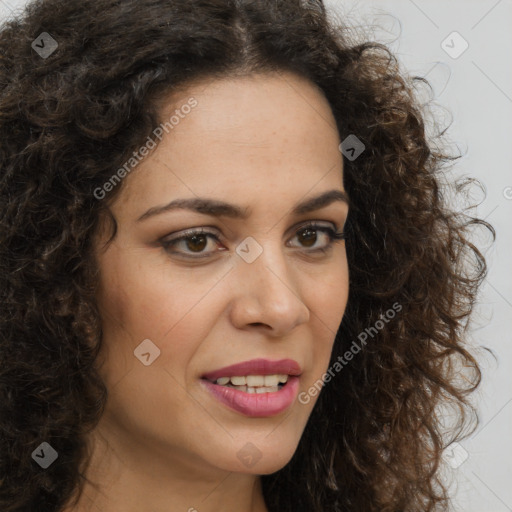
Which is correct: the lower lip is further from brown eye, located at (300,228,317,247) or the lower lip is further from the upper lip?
brown eye, located at (300,228,317,247)

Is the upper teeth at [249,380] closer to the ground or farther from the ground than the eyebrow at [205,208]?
closer to the ground

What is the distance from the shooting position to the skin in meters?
1.91

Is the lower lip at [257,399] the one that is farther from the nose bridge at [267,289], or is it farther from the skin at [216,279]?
the nose bridge at [267,289]

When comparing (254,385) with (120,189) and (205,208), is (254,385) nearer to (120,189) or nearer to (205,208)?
(205,208)

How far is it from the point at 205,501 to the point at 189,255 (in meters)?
0.56

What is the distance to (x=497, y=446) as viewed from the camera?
318 centimetres

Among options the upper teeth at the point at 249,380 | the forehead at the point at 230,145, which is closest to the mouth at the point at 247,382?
the upper teeth at the point at 249,380

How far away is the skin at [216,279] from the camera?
1.91 m

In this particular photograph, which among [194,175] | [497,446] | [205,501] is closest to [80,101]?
[194,175]

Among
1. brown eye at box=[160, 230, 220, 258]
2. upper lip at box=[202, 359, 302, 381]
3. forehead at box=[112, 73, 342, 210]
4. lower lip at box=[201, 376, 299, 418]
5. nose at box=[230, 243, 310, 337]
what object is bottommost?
lower lip at box=[201, 376, 299, 418]

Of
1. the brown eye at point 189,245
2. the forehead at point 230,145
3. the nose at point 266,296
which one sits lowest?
the brown eye at point 189,245

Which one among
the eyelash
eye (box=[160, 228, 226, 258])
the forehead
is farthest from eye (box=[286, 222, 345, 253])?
eye (box=[160, 228, 226, 258])

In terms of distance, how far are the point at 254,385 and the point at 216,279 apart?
22 cm

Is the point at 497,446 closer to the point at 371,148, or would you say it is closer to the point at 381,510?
the point at 381,510
